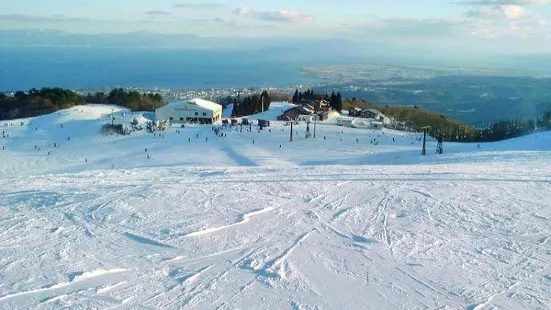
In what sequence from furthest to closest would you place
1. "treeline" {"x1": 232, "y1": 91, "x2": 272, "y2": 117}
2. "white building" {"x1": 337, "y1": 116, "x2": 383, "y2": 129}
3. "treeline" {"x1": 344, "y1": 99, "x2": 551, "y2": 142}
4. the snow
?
1. "treeline" {"x1": 232, "y1": 91, "x2": 272, "y2": 117}
2. the snow
3. "treeline" {"x1": 344, "y1": 99, "x2": 551, "y2": 142}
4. "white building" {"x1": 337, "y1": 116, "x2": 383, "y2": 129}

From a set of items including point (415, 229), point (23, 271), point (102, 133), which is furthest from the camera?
point (102, 133)

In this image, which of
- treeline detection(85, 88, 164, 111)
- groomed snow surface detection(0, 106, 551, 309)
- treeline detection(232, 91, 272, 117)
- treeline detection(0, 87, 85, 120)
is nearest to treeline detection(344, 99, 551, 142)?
treeline detection(232, 91, 272, 117)

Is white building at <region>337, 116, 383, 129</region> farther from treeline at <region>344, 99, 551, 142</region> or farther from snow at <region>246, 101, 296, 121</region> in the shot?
snow at <region>246, 101, 296, 121</region>

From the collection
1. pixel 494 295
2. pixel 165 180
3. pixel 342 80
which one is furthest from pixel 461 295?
pixel 342 80

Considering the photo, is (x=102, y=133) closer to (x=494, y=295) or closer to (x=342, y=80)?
(x=494, y=295)

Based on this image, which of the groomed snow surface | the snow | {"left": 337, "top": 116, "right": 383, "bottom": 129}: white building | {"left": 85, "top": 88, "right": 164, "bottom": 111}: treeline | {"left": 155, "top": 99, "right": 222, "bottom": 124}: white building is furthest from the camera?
{"left": 85, "top": 88, "right": 164, "bottom": 111}: treeline
